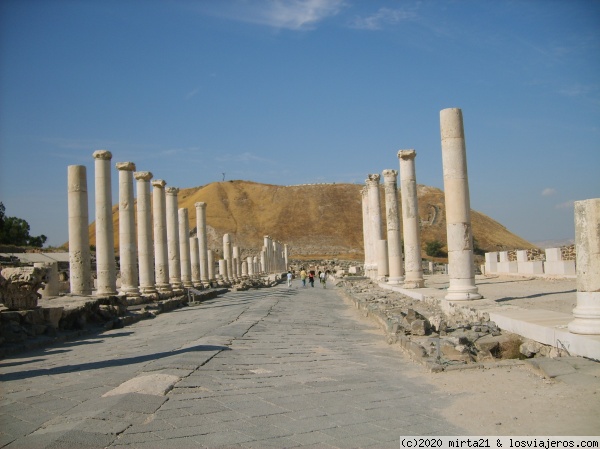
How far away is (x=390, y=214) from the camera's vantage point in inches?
1058

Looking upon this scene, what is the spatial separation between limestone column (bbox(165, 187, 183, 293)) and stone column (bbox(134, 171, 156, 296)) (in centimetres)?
290

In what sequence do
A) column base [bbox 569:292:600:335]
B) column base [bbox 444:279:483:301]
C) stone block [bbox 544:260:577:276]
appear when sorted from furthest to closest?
stone block [bbox 544:260:577:276] → column base [bbox 444:279:483:301] → column base [bbox 569:292:600:335]

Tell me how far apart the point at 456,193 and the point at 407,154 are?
8.16 meters

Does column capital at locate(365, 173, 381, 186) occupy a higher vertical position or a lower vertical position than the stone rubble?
higher

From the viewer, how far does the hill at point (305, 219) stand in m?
108

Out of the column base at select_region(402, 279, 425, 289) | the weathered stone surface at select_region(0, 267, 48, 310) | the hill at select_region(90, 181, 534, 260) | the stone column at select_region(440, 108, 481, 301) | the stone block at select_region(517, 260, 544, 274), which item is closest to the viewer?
the weathered stone surface at select_region(0, 267, 48, 310)

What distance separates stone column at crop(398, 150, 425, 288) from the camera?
22766 millimetres

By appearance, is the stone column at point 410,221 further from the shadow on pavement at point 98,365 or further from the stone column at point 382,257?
the shadow on pavement at point 98,365

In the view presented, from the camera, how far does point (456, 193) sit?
14.9m

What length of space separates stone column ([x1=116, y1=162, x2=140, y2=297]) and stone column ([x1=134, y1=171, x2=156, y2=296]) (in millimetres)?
1567

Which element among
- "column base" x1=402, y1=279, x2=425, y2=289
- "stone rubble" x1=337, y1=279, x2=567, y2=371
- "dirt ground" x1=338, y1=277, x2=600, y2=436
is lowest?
"dirt ground" x1=338, y1=277, x2=600, y2=436

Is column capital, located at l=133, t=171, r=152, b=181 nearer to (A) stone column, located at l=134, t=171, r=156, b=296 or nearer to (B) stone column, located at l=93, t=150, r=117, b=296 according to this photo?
(A) stone column, located at l=134, t=171, r=156, b=296

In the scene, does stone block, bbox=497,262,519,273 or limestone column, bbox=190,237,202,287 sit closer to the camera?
stone block, bbox=497,262,519,273

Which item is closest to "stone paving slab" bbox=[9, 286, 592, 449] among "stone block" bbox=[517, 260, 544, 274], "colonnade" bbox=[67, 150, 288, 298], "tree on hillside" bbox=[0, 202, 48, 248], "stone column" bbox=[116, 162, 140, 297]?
"colonnade" bbox=[67, 150, 288, 298]
